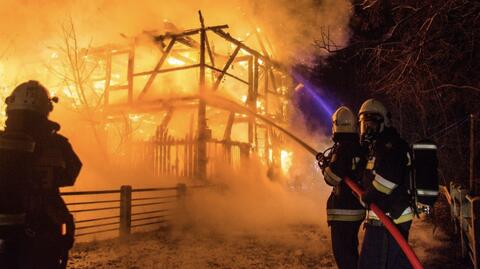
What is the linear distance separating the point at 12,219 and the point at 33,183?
0.31 metres

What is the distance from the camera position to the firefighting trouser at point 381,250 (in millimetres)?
3117

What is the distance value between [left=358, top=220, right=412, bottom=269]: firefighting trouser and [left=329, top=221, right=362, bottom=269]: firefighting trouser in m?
0.59

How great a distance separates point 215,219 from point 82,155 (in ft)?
17.9

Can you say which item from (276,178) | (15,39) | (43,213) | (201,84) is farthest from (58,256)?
(276,178)

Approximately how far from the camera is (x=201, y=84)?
1139cm

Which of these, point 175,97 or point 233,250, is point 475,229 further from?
point 175,97

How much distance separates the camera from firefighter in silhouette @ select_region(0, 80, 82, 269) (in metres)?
2.60

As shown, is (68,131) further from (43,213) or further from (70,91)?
(43,213)

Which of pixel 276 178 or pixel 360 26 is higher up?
pixel 360 26

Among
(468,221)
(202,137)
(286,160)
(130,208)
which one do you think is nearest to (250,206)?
(202,137)

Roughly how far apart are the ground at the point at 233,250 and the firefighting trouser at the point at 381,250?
261cm

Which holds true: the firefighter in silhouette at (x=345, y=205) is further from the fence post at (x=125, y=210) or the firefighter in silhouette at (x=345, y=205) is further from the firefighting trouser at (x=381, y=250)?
the fence post at (x=125, y=210)

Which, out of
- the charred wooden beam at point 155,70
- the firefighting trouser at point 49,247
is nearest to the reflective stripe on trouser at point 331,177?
the firefighting trouser at point 49,247

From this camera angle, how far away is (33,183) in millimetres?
2795
